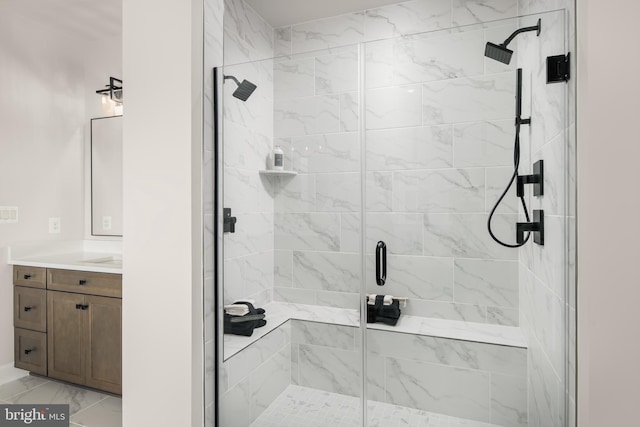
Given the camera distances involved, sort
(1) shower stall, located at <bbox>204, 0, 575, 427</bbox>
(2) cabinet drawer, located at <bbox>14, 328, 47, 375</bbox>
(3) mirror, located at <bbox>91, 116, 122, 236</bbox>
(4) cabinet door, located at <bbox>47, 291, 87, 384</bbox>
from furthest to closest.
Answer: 1. (3) mirror, located at <bbox>91, 116, 122, 236</bbox>
2. (2) cabinet drawer, located at <bbox>14, 328, 47, 375</bbox>
3. (4) cabinet door, located at <bbox>47, 291, 87, 384</bbox>
4. (1) shower stall, located at <bbox>204, 0, 575, 427</bbox>

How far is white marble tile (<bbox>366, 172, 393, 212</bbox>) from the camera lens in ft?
5.04

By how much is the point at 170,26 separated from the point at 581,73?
158cm

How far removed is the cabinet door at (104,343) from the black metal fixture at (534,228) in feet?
7.52

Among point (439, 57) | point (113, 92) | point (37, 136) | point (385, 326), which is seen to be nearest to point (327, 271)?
point (385, 326)

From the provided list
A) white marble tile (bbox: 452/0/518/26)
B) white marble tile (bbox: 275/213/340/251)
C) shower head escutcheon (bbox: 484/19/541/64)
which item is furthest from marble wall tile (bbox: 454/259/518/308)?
white marble tile (bbox: 452/0/518/26)

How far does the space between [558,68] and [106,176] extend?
10.7 ft

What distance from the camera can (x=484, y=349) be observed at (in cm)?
144

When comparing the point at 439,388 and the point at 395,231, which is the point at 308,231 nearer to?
the point at 395,231

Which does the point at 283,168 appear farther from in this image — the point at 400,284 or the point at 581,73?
the point at 581,73

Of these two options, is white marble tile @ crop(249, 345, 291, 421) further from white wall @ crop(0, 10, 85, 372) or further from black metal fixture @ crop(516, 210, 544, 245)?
white wall @ crop(0, 10, 85, 372)

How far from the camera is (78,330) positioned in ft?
8.15

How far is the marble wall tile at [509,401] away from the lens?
1.39 metres

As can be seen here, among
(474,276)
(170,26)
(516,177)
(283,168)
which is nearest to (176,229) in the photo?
(283,168)
